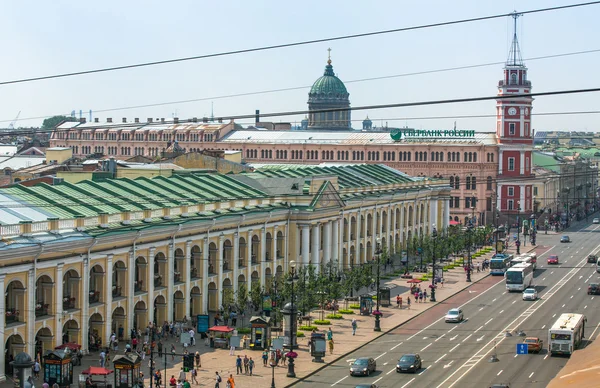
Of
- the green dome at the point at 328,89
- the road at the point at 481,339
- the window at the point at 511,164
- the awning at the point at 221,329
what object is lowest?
the road at the point at 481,339

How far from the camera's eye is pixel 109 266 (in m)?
58.7

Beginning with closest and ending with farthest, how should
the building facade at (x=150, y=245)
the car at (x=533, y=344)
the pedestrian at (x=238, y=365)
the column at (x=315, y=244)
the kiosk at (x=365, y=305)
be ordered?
the building facade at (x=150, y=245) < the pedestrian at (x=238, y=365) < the car at (x=533, y=344) < the kiosk at (x=365, y=305) < the column at (x=315, y=244)

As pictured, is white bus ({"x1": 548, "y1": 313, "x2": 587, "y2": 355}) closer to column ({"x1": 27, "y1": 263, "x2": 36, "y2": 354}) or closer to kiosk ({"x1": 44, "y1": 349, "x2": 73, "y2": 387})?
kiosk ({"x1": 44, "y1": 349, "x2": 73, "y2": 387})

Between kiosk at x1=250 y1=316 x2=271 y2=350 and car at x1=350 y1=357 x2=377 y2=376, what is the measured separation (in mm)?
7757

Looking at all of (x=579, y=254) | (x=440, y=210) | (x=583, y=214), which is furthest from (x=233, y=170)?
(x=583, y=214)

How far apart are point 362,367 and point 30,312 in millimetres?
16860

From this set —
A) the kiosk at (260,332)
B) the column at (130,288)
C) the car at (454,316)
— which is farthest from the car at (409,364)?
the car at (454,316)

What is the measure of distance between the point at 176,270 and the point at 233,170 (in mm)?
44572

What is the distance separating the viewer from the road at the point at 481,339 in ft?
172

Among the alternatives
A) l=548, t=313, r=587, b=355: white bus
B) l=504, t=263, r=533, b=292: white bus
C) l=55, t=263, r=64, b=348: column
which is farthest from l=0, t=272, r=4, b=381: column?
l=504, t=263, r=533, b=292: white bus

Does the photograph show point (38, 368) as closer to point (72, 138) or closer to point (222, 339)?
point (222, 339)

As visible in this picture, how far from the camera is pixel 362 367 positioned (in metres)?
53.4

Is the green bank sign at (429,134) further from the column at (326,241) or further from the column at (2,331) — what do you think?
the column at (2,331)

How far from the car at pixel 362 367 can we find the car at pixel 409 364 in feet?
4.89
